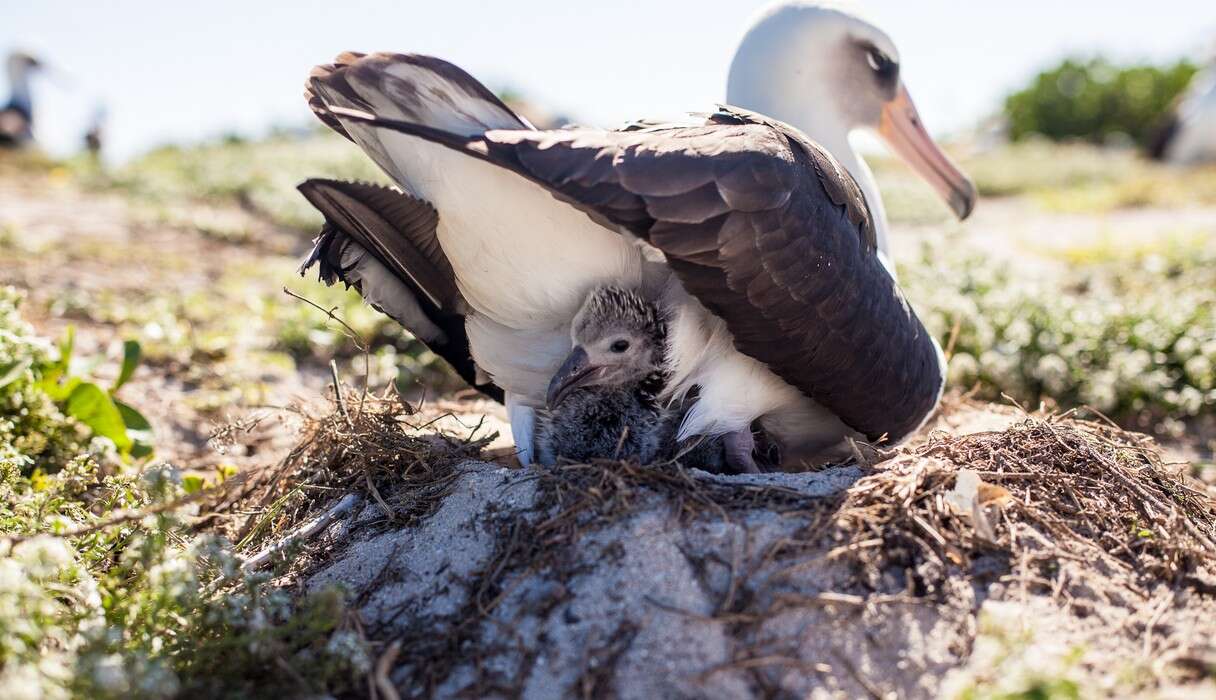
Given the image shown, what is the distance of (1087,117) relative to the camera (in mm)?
26125

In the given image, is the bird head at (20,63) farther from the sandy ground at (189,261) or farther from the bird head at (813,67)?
the bird head at (813,67)

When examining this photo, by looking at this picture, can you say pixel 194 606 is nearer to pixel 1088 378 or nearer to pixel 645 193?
pixel 645 193

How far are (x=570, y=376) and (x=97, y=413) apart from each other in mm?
2058

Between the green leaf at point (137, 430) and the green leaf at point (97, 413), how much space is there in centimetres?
7

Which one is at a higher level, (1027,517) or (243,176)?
(1027,517)

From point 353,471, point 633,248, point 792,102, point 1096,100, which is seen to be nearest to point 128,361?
point 353,471

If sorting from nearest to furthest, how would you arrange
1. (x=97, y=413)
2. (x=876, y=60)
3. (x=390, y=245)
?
(x=390, y=245) < (x=97, y=413) < (x=876, y=60)

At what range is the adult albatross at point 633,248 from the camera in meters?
2.65

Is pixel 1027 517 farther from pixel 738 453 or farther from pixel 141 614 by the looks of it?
pixel 141 614

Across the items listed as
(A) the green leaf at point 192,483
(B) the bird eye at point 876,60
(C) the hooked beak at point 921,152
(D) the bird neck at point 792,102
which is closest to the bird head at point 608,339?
(A) the green leaf at point 192,483

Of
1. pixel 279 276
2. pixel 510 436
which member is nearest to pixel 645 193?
pixel 510 436

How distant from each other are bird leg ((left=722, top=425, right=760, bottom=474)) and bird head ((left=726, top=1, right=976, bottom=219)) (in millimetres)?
1711

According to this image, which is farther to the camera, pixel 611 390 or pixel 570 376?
pixel 611 390

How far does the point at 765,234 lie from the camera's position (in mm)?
2777
